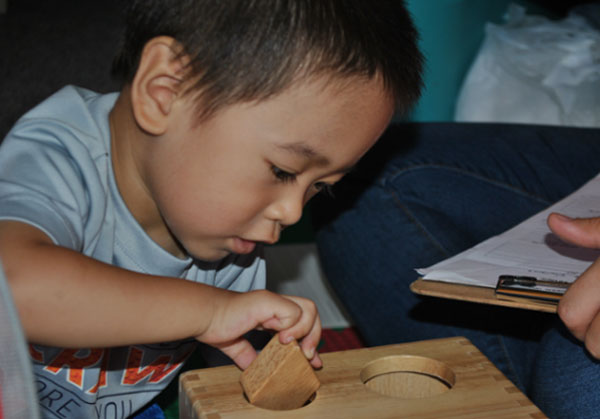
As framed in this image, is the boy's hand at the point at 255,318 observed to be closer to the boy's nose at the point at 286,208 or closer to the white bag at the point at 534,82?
the boy's nose at the point at 286,208

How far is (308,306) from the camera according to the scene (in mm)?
670

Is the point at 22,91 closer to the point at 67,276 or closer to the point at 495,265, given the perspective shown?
the point at 67,276

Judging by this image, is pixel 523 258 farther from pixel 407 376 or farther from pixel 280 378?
pixel 280 378

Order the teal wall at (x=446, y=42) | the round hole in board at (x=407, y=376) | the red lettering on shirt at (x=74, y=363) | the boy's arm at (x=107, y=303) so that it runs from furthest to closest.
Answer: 1. the teal wall at (x=446, y=42)
2. the red lettering on shirt at (x=74, y=363)
3. the round hole in board at (x=407, y=376)
4. the boy's arm at (x=107, y=303)

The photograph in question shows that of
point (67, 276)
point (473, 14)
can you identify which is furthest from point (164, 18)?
point (473, 14)

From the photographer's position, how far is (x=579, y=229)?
69 cm

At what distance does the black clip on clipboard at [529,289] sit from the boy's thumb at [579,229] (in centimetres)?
5

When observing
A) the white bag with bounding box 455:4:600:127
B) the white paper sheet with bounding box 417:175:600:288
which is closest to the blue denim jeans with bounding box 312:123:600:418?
the white paper sheet with bounding box 417:175:600:288

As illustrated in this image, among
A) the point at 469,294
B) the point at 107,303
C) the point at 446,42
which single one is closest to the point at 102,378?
the point at 107,303

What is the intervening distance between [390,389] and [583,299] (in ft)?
0.63

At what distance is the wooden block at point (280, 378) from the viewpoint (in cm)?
59

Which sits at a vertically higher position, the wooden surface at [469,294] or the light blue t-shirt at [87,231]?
the wooden surface at [469,294]

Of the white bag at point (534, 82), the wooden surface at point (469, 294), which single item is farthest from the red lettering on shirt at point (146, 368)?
the white bag at point (534, 82)

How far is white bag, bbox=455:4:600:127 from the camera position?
56.9 inches
